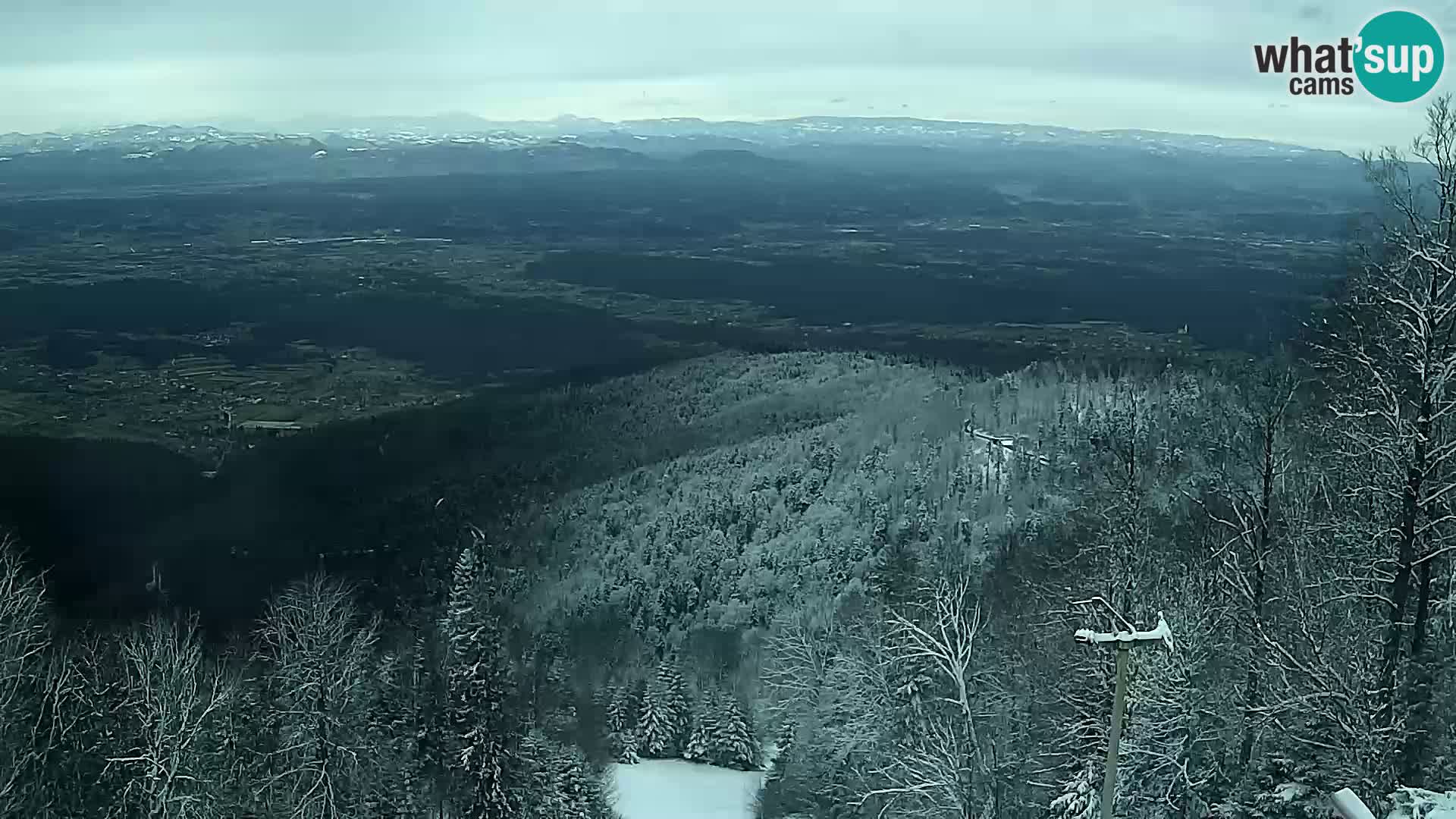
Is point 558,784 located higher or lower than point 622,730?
higher

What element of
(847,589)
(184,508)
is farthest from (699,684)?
(184,508)

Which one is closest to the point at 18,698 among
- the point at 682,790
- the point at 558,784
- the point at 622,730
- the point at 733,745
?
the point at 558,784

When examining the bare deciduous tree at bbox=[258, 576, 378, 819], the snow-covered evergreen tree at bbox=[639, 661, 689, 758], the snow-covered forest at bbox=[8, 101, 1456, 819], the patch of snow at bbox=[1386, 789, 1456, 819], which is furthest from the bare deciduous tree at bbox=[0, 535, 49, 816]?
the snow-covered evergreen tree at bbox=[639, 661, 689, 758]

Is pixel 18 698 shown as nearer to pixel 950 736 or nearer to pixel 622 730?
pixel 950 736

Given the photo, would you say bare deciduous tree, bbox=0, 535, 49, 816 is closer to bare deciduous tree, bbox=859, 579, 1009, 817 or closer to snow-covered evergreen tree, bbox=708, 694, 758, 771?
bare deciduous tree, bbox=859, 579, 1009, 817

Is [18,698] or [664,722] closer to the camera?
[18,698]

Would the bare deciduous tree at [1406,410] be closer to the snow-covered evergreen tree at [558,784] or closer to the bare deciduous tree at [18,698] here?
the snow-covered evergreen tree at [558,784]
